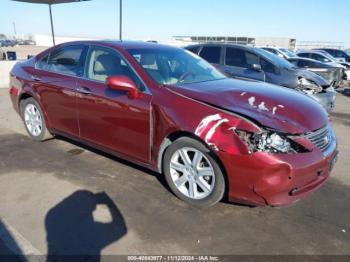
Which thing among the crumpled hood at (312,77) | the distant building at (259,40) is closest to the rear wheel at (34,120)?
the crumpled hood at (312,77)

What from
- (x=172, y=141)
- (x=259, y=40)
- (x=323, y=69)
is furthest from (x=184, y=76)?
(x=259, y=40)

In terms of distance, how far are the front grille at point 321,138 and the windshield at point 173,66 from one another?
1464mm

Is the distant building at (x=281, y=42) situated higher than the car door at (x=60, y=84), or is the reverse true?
the car door at (x=60, y=84)

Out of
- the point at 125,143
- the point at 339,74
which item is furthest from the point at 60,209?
the point at 339,74

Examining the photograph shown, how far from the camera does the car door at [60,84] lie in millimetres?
4539

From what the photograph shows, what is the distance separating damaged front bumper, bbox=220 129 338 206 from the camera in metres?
2.90

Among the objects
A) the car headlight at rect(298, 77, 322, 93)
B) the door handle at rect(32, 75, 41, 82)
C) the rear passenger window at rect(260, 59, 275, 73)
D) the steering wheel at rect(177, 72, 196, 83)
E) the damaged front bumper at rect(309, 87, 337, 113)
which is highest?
the steering wheel at rect(177, 72, 196, 83)

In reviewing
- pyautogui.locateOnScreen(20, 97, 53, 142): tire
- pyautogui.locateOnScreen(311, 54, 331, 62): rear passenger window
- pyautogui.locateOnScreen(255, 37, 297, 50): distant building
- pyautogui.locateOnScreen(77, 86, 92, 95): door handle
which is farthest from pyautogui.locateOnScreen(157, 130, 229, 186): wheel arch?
pyautogui.locateOnScreen(255, 37, 297, 50): distant building

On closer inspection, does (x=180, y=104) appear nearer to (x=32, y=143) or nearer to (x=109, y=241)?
(x=109, y=241)

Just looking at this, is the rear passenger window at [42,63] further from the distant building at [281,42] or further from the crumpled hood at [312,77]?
the distant building at [281,42]

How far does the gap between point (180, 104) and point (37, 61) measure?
3054 mm

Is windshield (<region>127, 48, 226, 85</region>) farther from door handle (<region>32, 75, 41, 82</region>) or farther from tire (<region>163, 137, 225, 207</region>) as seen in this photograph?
door handle (<region>32, 75, 41, 82</region>)

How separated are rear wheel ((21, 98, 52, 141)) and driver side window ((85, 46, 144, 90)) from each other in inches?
57.1

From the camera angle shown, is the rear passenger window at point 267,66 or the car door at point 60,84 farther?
the rear passenger window at point 267,66
